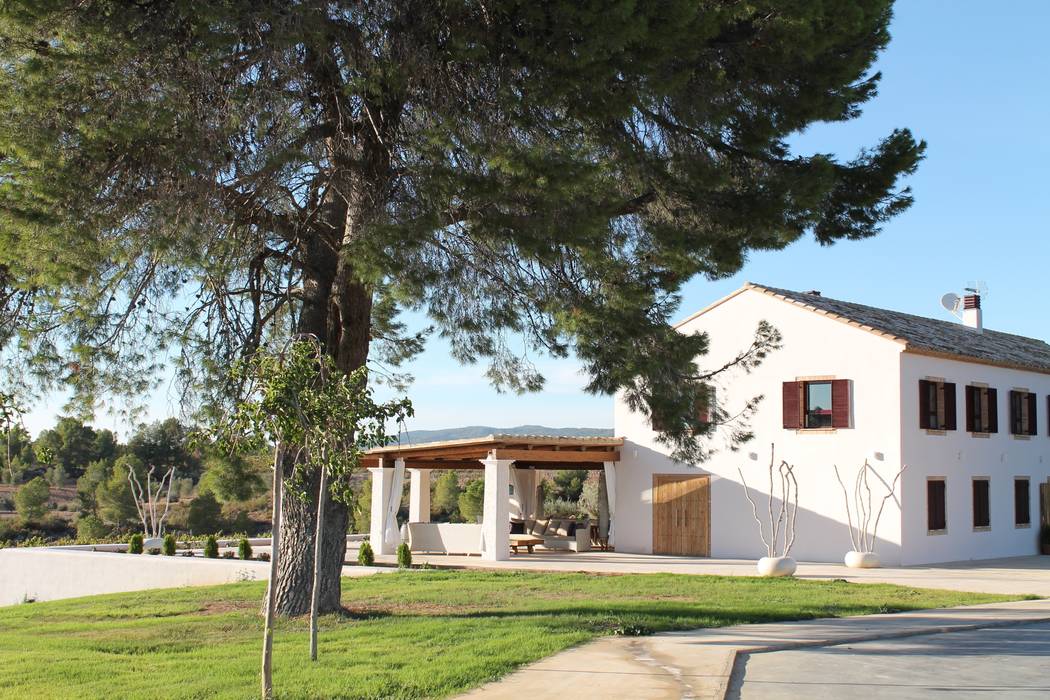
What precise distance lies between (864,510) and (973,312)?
33.1 feet

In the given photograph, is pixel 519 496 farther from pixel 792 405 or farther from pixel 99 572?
pixel 99 572

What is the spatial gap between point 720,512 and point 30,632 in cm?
1562

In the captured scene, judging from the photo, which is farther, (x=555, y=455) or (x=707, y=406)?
(x=555, y=455)

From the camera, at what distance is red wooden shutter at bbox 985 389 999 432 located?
81.4 ft

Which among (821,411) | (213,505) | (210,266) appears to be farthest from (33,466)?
(210,266)

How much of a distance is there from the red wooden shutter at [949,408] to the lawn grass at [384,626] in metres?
7.37

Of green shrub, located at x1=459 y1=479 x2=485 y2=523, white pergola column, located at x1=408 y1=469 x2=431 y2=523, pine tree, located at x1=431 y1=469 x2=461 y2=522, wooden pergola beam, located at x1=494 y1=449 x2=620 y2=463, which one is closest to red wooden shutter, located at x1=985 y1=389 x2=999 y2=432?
wooden pergola beam, located at x1=494 y1=449 x2=620 y2=463

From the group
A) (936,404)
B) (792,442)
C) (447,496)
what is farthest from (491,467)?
(447,496)

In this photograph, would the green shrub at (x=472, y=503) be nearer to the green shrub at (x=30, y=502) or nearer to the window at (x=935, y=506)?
the green shrub at (x=30, y=502)

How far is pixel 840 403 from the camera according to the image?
22734 mm

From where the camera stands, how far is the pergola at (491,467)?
23453mm

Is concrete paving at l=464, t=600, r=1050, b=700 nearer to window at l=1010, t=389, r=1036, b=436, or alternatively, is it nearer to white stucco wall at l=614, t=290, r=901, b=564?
white stucco wall at l=614, t=290, r=901, b=564

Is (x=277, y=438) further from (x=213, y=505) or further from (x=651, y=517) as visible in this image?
(x=213, y=505)

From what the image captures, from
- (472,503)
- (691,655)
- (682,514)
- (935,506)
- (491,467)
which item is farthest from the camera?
(472,503)
